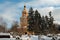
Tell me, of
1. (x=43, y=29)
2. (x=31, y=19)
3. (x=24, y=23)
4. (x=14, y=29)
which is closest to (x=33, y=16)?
(x=31, y=19)

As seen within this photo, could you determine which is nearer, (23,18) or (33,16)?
(33,16)

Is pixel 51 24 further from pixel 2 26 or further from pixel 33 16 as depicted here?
pixel 2 26

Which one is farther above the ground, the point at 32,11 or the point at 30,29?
the point at 32,11

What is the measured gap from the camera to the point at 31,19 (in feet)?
263

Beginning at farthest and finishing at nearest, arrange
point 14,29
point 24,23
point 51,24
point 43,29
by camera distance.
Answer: point 24,23, point 14,29, point 51,24, point 43,29

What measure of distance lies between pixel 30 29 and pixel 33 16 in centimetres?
539

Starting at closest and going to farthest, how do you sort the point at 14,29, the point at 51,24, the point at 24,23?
1. the point at 51,24
2. the point at 14,29
3. the point at 24,23

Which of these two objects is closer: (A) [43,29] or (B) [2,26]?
(A) [43,29]

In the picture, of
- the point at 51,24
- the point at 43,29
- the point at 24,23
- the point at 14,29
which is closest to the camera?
the point at 43,29

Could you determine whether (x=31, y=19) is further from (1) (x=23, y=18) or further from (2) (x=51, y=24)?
(1) (x=23, y=18)

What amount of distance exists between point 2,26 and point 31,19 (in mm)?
20502

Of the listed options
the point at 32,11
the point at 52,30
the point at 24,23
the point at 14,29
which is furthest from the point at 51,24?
the point at 24,23

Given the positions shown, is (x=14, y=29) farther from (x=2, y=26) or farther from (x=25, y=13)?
(x=25, y=13)

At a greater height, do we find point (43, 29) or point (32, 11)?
point (32, 11)
